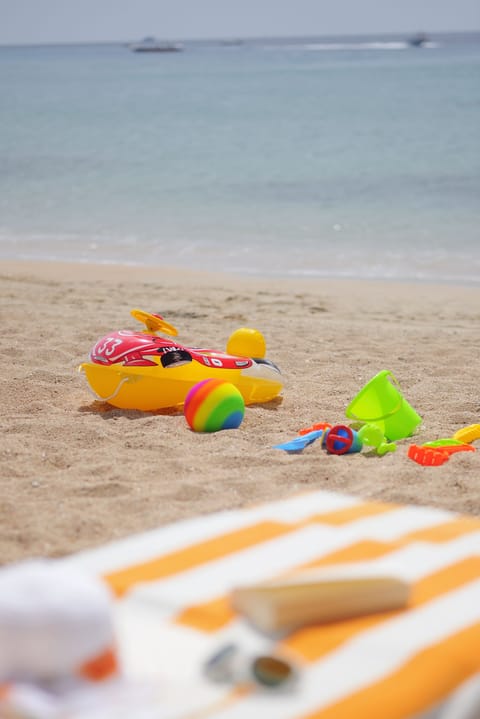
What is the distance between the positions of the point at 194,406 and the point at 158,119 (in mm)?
25219

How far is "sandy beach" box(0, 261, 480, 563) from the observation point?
11.6 ft

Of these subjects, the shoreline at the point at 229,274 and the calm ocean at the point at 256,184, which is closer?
the shoreline at the point at 229,274

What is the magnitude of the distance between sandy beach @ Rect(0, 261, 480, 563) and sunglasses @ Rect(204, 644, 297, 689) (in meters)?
1.30

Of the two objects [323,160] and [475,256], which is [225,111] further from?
[475,256]

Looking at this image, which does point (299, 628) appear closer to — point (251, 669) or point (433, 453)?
point (251, 669)

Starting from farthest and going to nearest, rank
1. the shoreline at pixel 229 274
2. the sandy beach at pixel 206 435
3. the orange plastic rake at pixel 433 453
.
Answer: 1. the shoreline at pixel 229 274
2. the orange plastic rake at pixel 433 453
3. the sandy beach at pixel 206 435

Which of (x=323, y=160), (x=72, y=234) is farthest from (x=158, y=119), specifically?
(x=72, y=234)

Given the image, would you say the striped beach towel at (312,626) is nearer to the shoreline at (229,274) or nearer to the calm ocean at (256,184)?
the shoreline at (229,274)

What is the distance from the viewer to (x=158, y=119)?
28344 mm

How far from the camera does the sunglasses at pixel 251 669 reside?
1.85 meters

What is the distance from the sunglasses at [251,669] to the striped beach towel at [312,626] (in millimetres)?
24

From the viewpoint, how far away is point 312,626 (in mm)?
2090

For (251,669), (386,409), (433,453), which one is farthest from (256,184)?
(251,669)

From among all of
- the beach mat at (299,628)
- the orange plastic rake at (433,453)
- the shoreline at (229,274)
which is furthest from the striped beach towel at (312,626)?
the shoreline at (229,274)
